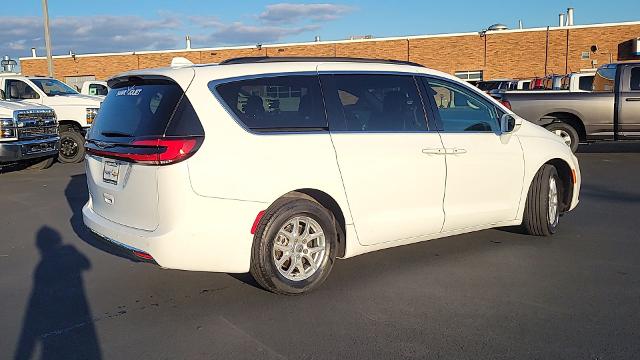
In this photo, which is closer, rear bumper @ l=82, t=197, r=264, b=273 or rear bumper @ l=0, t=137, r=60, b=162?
rear bumper @ l=82, t=197, r=264, b=273

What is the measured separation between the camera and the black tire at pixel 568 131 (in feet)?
40.7

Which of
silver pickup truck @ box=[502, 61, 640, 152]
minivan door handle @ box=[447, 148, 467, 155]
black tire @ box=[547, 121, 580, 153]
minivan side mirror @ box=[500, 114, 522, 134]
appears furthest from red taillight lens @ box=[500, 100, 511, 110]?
minivan door handle @ box=[447, 148, 467, 155]

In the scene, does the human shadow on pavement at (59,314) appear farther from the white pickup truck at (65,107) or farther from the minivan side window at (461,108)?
the white pickup truck at (65,107)

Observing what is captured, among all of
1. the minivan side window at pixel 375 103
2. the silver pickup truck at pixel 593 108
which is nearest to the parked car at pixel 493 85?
the silver pickup truck at pixel 593 108

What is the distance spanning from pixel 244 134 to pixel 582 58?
40.0m

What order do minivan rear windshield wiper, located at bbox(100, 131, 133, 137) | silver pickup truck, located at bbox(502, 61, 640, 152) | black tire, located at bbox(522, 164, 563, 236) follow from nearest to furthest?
1. minivan rear windshield wiper, located at bbox(100, 131, 133, 137)
2. black tire, located at bbox(522, 164, 563, 236)
3. silver pickup truck, located at bbox(502, 61, 640, 152)

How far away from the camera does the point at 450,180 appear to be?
204 inches

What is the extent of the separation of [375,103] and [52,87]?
1241cm

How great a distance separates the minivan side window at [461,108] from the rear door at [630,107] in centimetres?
792

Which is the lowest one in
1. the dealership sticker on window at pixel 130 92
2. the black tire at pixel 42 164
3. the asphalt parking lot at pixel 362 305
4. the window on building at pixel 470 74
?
the asphalt parking lot at pixel 362 305

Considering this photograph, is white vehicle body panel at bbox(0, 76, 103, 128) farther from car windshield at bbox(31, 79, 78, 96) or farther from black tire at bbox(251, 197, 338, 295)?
black tire at bbox(251, 197, 338, 295)

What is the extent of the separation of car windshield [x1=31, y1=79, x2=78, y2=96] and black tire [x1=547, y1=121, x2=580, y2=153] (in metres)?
11.7

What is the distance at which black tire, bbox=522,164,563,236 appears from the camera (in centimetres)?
591

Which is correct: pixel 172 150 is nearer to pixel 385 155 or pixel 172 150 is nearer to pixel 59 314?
pixel 59 314
